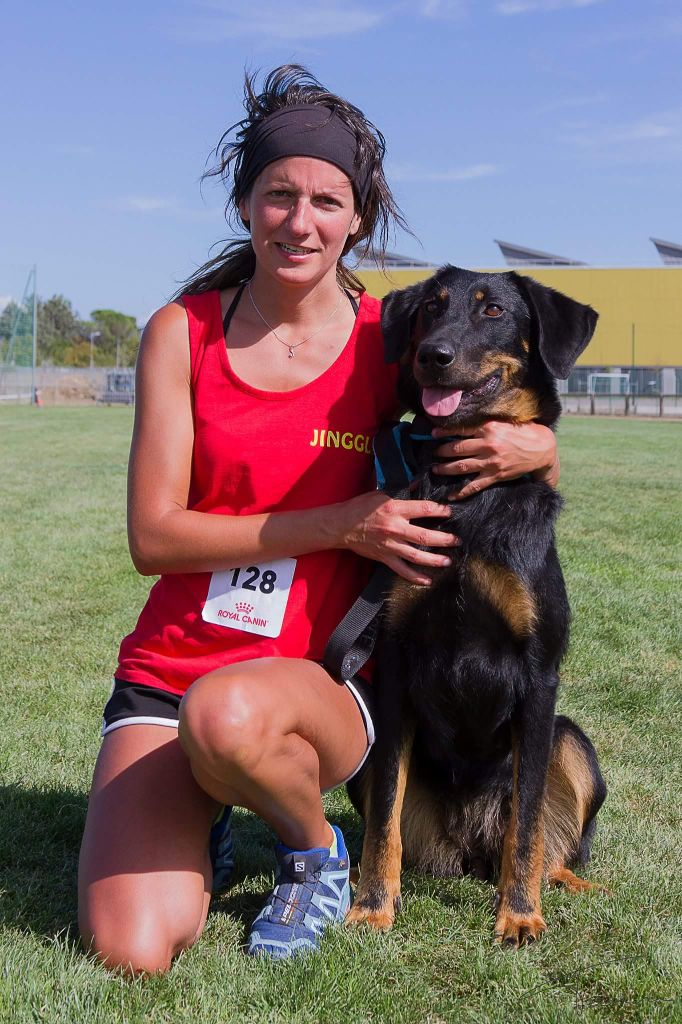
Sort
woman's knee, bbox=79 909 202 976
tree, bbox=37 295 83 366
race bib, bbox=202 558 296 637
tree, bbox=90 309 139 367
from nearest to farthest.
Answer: woman's knee, bbox=79 909 202 976 → race bib, bbox=202 558 296 637 → tree, bbox=90 309 139 367 → tree, bbox=37 295 83 366

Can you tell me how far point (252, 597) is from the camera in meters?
2.96

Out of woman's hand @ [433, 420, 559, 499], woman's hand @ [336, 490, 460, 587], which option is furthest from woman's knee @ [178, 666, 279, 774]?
woman's hand @ [433, 420, 559, 499]

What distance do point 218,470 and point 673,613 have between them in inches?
174

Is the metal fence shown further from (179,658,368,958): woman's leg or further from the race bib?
(179,658,368,958): woman's leg

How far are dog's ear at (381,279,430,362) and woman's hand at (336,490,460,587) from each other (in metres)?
0.51

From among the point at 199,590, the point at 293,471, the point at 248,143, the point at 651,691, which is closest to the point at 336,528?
the point at 293,471

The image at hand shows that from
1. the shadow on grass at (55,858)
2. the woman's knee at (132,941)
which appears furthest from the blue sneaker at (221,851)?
the woman's knee at (132,941)

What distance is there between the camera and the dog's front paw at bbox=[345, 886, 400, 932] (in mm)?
2838

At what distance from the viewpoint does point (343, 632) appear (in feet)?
9.55

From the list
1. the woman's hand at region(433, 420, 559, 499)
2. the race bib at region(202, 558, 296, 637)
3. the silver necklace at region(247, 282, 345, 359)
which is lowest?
the race bib at region(202, 558, 296, 637)

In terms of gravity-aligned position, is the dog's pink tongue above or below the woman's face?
below

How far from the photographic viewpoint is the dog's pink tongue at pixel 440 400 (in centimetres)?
301

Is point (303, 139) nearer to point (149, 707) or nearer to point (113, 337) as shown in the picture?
point (149, 707)

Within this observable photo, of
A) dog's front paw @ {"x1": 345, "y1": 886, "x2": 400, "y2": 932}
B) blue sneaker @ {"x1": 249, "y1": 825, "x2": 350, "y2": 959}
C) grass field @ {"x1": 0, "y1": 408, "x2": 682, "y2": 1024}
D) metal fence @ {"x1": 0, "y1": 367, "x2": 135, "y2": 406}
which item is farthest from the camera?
metal fence @ {"x1": 0, "y1": 367, "x2": 135, "y2": 406}
